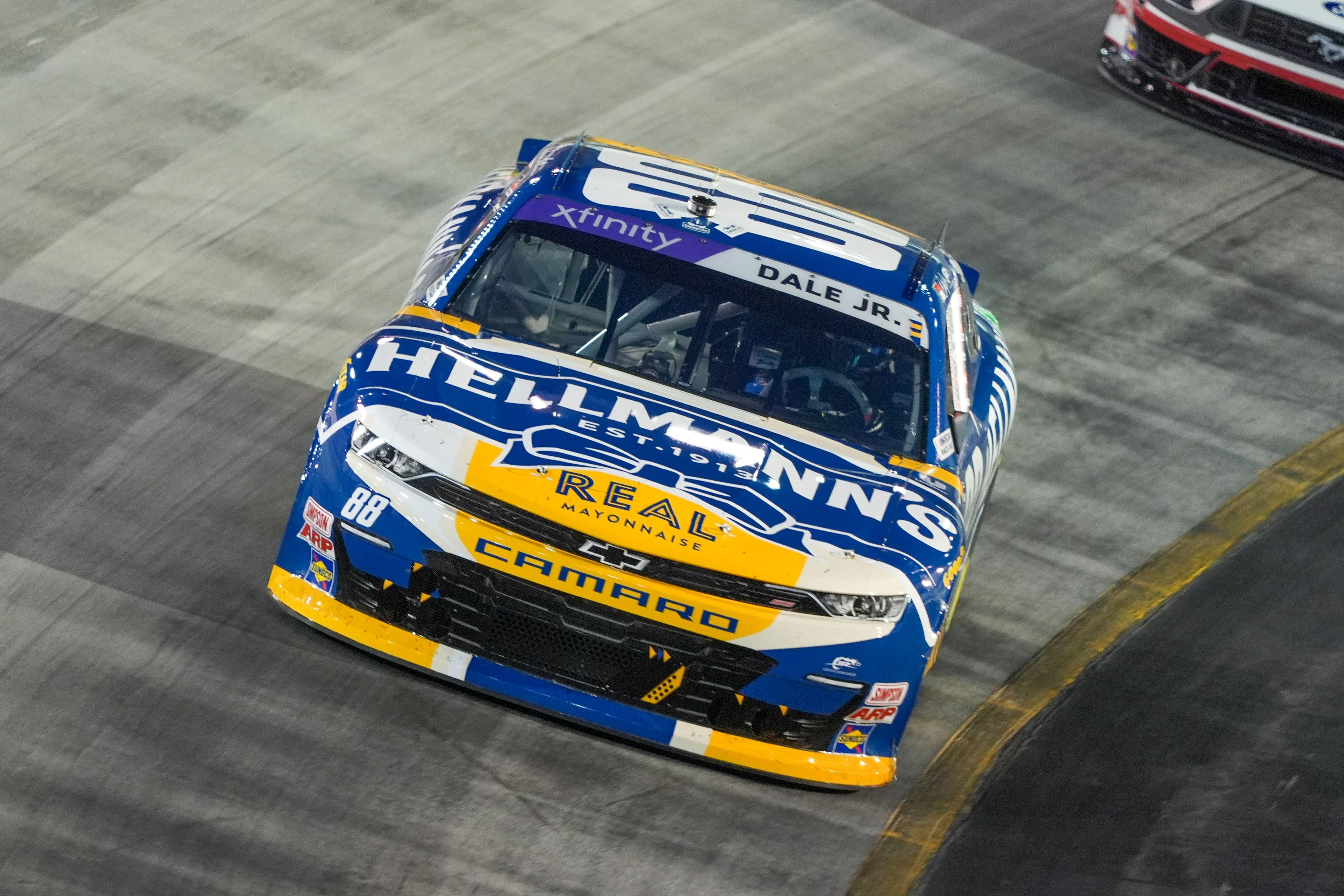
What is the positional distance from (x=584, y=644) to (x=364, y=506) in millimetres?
807

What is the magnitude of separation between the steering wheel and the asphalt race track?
1.38 m

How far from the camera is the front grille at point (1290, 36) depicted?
33.8 feet

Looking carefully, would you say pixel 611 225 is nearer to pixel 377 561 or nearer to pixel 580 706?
pixel 377 561

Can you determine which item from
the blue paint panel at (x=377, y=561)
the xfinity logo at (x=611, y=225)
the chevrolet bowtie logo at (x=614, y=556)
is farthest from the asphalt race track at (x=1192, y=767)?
the xfinity logo at (x=611, y=225)

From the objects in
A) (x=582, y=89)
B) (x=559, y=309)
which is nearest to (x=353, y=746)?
(x=559, y=309)

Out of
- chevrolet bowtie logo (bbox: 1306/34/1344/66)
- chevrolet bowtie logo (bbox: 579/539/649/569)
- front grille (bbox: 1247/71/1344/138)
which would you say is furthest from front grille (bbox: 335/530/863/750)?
front grille (bbox: 1247/71/1344/138)

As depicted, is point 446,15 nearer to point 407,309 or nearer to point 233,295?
point 233,295

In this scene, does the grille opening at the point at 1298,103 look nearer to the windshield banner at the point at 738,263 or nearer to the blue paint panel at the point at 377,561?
the windshield banner at the point at 738,263

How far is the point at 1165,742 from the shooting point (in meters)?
6.28

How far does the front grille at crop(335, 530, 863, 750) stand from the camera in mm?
5145

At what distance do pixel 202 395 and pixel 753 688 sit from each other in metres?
3.20

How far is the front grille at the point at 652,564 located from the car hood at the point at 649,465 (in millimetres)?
23

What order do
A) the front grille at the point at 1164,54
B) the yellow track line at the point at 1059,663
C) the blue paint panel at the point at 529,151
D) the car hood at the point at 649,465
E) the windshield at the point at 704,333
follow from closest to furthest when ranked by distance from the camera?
the car hood at the point at 649,465 < the yellow track line at the point at 1059,663 < the windshield at the point at 704,333 < the blue paint panel at the point at 529,151 < the front grille at the point at 1164,54

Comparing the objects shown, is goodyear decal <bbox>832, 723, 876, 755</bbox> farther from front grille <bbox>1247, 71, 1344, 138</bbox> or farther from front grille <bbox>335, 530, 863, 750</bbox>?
front grille <bbox>1247, 71, 1344, 138</bbox>
